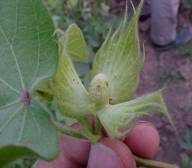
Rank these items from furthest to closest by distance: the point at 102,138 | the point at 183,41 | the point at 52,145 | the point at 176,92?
the point at 183,41 < the point at 176,92 < the point at 102,138 < the point at 52,145

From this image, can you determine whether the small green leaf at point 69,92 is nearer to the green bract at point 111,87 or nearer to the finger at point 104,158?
the green bract at point 111,87

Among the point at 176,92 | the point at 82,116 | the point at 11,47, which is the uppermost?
the point at 11,47

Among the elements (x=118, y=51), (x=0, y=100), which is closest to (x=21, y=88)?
(x=0, y=100)

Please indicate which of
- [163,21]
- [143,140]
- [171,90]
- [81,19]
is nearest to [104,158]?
[143,140]

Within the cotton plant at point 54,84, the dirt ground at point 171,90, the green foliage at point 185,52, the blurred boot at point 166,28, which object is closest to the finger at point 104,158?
the cotton plant at point 54,84

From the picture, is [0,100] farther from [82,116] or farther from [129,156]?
[129,156]
